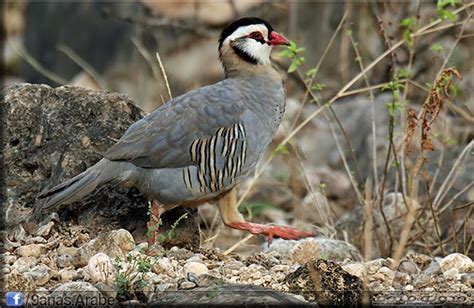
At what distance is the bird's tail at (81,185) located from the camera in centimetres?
583

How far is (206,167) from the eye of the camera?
618cm

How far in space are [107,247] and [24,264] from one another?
0.41 meters

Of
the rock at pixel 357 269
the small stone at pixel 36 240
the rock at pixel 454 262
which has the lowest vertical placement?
the rock at pixel 454 262

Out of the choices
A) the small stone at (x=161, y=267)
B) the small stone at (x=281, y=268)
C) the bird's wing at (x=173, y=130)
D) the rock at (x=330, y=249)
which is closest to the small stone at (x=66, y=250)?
the small stone at (x=161, y=267)

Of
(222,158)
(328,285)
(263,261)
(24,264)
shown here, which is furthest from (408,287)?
(24,264)

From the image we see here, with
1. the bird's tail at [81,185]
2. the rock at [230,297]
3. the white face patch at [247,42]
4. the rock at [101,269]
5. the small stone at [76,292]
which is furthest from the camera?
the white face patch at [247,42]

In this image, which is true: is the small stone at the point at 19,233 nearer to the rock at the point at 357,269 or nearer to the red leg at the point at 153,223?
the red leg at the point at 153,223

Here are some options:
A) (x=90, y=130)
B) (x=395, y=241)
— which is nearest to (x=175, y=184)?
(x=90, y=130)

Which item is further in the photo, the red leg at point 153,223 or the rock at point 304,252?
the rock at point 304,252

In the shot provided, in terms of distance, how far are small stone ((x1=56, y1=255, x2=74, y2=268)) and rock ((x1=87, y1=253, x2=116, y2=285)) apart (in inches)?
9.5

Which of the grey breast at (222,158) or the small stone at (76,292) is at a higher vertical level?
the grey breast at (222,158)

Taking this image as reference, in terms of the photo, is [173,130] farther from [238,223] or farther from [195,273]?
[195,273]

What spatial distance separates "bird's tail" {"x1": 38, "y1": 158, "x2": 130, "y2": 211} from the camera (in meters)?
5.83

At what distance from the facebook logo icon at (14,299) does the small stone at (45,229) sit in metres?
1.02
